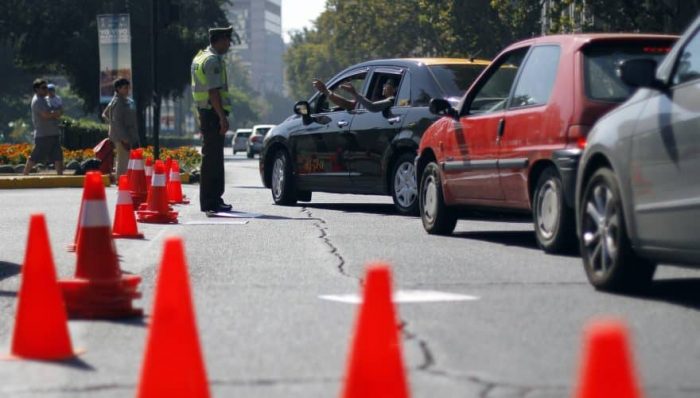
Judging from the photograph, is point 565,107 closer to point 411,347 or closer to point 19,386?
point 411,347

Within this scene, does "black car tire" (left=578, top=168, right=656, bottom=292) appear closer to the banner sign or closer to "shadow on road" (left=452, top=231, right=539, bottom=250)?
"shadow on road" (left=452, top=231, right=539, bottom=250)

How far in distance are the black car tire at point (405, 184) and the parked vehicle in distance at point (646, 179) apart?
646 centimetres

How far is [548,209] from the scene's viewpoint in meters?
10.9

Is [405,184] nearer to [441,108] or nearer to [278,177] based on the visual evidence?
[441,108]

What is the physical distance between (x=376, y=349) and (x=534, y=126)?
6495 millimetres

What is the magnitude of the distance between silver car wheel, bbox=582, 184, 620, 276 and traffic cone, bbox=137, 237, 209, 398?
3601mm

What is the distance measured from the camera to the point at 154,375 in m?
5.10

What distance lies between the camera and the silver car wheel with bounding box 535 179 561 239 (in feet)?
35.0

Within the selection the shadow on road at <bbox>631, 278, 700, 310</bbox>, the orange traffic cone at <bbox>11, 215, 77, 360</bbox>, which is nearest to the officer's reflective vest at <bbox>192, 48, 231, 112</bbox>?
the shadow on road at <bbox>631, 278, 700, 310</bbox>

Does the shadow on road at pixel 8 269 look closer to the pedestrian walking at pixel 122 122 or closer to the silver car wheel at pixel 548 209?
the silver car wheel at pixel 548 209

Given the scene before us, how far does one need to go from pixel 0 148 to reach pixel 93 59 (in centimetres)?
2587

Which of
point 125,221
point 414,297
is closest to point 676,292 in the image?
point 414,297

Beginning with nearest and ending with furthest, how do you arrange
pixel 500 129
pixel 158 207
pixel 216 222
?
pixel 500 129 < pixel 216 222 < pixel 158 207

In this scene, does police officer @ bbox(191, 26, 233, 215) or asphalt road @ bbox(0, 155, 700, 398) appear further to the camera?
police officer @ bbox(191, 26, 233, 215)
